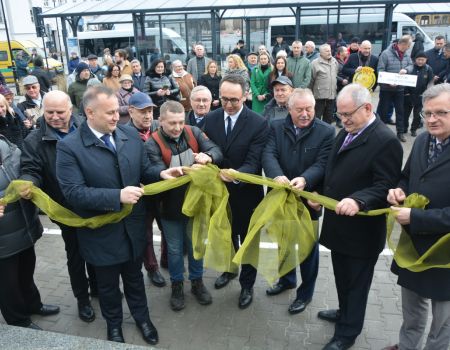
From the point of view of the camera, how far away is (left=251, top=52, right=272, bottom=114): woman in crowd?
29.3 feet

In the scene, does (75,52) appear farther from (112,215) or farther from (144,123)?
(112,215)

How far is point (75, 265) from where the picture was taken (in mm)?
3955

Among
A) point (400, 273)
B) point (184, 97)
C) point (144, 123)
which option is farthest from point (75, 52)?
point (400, 273)

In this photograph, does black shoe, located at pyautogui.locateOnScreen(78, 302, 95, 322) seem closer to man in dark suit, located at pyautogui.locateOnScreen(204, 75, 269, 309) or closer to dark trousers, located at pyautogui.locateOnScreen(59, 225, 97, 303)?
dark trousers, located at pyautogui.locateOnScreen(59, 225, 97, 303)

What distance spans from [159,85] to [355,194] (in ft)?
20.7

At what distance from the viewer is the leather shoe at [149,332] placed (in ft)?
12.0

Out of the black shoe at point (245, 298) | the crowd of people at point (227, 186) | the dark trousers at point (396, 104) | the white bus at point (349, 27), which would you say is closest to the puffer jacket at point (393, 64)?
the dark trousers at point (396, 104)

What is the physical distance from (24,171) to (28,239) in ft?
1.92

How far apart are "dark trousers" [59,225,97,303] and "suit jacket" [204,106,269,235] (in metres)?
1.54

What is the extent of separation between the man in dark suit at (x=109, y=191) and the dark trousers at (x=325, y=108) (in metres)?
7.13

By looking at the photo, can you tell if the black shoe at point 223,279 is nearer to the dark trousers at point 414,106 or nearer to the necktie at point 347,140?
the necktie at point 347,140

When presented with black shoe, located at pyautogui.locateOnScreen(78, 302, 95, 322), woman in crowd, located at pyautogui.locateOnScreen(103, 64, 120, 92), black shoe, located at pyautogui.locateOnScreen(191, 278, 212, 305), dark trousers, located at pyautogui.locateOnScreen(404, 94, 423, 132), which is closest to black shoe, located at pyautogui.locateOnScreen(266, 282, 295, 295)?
black shoe, located at pyautogui.locateOnScreen(191, 278, 212, 305)

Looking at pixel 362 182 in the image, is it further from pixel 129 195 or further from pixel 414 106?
pixel 414 106

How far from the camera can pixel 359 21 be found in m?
17.0
